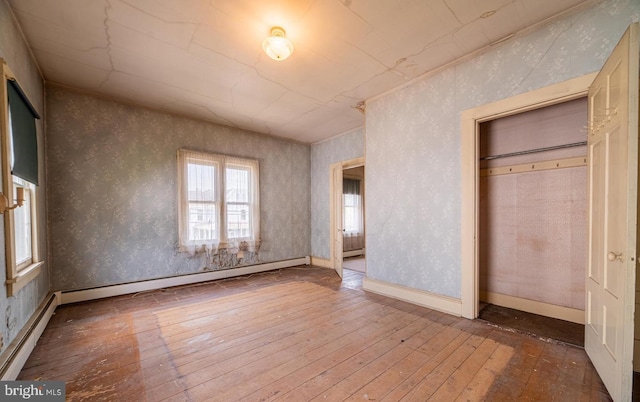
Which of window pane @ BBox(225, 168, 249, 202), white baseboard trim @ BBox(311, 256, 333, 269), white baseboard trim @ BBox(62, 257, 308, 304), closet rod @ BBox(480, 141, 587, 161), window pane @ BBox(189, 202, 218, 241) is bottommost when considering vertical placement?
white baseboard trim @ BBox(311, 256, 333, 269)

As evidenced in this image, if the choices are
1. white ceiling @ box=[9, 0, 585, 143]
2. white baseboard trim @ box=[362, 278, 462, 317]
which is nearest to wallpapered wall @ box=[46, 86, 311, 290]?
white ceiling @ box=[9, 0, 585, 143]

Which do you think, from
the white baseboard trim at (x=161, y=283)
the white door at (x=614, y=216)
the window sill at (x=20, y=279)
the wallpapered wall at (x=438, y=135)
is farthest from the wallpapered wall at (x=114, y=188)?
the white door at (x=614, y=216)

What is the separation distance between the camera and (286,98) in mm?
3900

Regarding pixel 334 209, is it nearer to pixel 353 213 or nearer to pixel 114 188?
pixel 353 213

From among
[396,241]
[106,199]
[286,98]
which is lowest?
[396,241]

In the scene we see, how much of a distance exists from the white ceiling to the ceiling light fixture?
0.08 meters

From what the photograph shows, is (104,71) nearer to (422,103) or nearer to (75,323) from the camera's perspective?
(75,323)

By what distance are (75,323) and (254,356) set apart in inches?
90.1

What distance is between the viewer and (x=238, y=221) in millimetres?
5117

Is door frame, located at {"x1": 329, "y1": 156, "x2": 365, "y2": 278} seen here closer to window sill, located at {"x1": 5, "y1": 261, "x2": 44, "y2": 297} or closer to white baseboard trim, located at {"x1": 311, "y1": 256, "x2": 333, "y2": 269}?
white baseboard trim, located at {"x1": 311, "y1": 256, "x2": 333, "y2": 269}

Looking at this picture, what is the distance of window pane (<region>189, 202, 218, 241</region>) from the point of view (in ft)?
14.8

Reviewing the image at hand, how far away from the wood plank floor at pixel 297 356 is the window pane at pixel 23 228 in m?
0.83

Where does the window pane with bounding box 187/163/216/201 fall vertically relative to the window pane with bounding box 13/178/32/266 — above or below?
above

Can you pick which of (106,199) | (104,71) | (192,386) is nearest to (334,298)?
(192,386)
